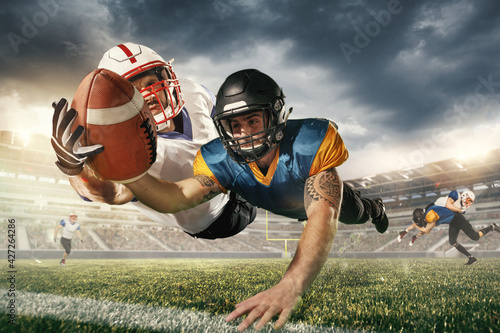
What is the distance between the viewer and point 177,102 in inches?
122

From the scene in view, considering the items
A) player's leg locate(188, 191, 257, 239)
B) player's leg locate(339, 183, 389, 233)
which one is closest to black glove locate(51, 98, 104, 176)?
player's leg locate(188, 191, 257, 239)

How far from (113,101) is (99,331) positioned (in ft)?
4.18

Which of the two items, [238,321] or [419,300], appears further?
[419,300]

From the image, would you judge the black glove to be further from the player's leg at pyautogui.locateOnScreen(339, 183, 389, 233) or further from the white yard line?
the player's leg at pyautogui.locateOnScreen(339, 183, 389, 233)

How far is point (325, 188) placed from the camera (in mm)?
2080

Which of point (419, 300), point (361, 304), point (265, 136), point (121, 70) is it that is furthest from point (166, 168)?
point (419, 300)

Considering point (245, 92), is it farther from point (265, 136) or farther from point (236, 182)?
point (236, 182)

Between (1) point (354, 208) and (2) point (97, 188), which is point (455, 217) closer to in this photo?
(1) point (354, 208)

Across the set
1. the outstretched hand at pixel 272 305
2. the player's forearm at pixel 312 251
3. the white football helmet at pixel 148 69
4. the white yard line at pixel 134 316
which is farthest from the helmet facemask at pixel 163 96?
the outstretched hand at pixel 272 305

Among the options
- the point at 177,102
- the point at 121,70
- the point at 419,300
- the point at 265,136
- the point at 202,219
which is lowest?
the point at 419,300

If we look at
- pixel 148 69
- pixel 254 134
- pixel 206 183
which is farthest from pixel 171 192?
pixel 148 69

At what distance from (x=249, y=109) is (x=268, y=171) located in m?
0.49

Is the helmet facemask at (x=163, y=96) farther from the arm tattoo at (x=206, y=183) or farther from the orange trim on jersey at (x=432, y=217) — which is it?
the orange trim on jersey at (x=432, y=217)

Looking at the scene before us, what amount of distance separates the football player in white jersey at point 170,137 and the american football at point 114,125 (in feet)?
2.02
